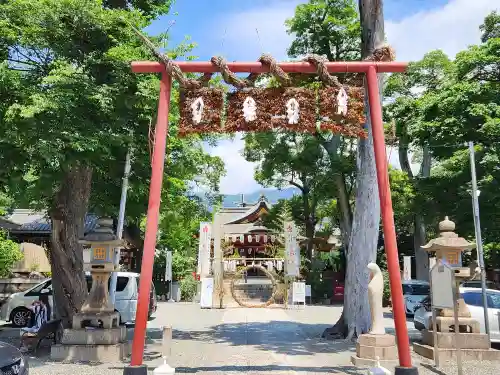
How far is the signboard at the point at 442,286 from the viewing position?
8.48 meters

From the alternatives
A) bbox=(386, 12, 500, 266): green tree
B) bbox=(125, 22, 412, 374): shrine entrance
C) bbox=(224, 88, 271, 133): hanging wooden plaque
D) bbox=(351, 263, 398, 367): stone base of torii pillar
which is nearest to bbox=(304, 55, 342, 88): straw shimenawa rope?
bbox=(125, 22, 412, 374): shrine entrance

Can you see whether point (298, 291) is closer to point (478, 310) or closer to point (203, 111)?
point (478, 310)

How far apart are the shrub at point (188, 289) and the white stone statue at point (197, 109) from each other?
72.9 feet

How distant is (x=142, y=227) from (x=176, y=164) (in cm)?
1519

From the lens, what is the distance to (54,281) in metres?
11.7

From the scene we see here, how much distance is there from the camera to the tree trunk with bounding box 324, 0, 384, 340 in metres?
12.3

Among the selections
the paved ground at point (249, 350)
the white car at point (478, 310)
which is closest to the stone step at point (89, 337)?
the paved ground at point (249, 350)

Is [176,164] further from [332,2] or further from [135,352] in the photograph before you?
[332,2]

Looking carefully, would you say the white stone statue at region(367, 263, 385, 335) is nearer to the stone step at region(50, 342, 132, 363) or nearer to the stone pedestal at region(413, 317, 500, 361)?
the stone pedestal at region(413, 317, 500, 361)

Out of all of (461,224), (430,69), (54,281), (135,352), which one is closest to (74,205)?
(54,281)

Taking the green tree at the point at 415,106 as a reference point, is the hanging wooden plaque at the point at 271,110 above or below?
below

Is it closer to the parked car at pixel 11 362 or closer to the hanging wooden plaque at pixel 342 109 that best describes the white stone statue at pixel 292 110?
the hanging wooden plaque at pixel 342 109

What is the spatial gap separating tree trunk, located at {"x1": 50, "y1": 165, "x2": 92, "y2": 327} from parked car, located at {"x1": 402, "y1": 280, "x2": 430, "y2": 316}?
42.0 feet

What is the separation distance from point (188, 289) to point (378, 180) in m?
23.1
